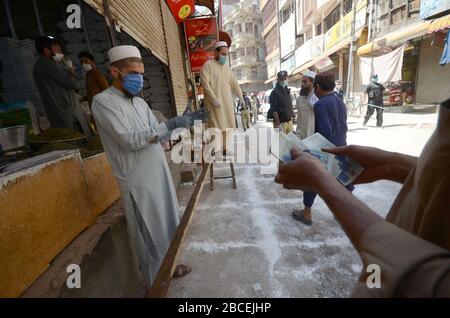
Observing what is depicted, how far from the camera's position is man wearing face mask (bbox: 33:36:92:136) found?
137 inches

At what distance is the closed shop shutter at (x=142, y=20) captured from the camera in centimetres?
352

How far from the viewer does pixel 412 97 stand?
45.7ft

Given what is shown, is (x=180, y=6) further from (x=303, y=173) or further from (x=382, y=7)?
(x=382, y=7)

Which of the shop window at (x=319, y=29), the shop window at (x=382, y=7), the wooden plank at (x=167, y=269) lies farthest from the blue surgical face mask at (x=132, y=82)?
the shop window at (x=319, y=29)

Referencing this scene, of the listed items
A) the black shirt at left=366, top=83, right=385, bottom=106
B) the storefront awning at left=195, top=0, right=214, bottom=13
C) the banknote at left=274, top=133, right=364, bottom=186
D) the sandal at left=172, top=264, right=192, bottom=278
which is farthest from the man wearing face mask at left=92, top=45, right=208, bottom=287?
the black shirt at left=366, top=83, right=385, bottom=106

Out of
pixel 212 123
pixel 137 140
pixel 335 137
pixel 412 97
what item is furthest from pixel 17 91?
pixel 412 97

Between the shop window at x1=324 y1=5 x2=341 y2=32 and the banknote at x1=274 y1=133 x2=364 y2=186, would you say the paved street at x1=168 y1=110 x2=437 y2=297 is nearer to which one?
the banknote at x1=274 y1=133 x2=364 y2=186

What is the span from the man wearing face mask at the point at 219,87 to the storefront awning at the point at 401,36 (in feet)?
35.0

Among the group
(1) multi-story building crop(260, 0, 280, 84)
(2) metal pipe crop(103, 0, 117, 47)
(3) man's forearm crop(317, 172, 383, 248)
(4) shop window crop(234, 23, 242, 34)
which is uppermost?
(4) shop window crop(234, 23, 242, 34)

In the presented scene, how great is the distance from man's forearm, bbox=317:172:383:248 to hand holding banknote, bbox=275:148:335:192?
4cm

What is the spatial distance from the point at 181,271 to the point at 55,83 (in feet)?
10.4

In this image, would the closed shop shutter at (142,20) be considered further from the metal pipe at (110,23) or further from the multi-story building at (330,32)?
the multi-story building at (330,32)

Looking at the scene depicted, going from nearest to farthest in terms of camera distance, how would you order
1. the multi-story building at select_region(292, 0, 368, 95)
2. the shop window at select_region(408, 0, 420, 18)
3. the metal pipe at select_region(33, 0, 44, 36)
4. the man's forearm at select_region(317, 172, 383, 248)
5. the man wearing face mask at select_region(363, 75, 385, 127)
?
1. the man's forearm at select_region(317, 172, 383, 248)
2. the metal pipe at select_region(33, 0, 44, 36)
3. the man wearing face mask at select_region(363, 75, 385, 127)
4. the shop window at select_region(408, 0, 420, 18)
5. the multi-story building at select_region(292, 0, 368, 95)
